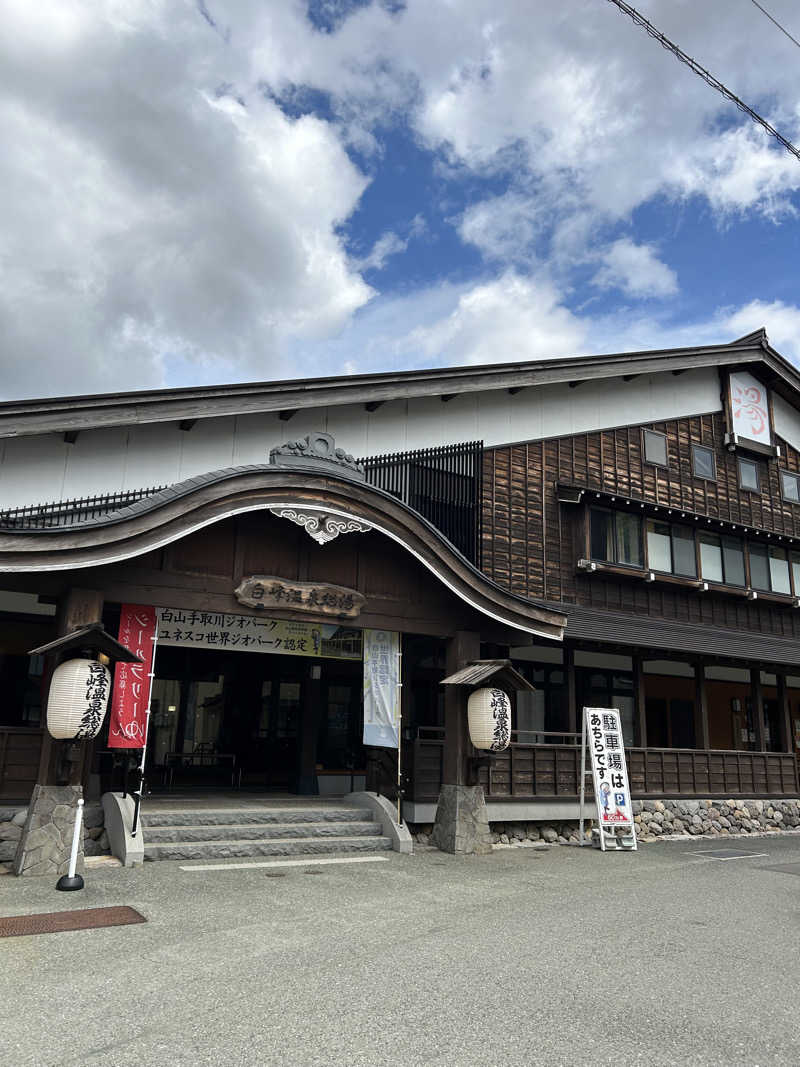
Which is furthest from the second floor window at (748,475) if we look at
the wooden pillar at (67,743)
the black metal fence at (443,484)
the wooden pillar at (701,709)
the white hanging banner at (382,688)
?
the wooden pillar at (67,743)

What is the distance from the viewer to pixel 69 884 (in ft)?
25.6

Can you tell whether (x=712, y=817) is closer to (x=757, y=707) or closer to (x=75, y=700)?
(x=757, y=707)

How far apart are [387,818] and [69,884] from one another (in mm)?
4923

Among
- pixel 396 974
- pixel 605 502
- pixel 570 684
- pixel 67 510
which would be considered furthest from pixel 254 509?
pixel 605 502

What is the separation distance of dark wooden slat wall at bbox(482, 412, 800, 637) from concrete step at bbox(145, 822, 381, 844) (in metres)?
5.60

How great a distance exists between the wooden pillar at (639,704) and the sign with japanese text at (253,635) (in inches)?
258

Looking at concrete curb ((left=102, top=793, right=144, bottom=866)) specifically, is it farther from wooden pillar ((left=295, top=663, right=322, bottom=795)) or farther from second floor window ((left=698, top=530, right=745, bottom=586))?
second floor window ((left=698, top=530, right=745, bottom=586))

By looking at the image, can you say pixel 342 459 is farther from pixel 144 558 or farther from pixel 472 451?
pixel 472 451

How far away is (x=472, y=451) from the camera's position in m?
15.3

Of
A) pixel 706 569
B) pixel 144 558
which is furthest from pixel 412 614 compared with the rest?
pixel 706 569

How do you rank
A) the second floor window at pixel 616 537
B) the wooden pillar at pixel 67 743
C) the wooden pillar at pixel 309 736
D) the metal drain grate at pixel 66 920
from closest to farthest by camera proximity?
1. the metal drain grate at pixel 66 920
2. the wooden pillar at pixel 67 743
3. the wooden pillar at pixel 309 736
4. the second floor window at pixel 616 537

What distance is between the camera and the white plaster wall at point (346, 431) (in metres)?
11.8

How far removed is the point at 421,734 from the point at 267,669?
3.29 metres

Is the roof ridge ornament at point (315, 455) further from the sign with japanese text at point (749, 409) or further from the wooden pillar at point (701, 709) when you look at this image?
the sign with japanese text at point (749, 409)
